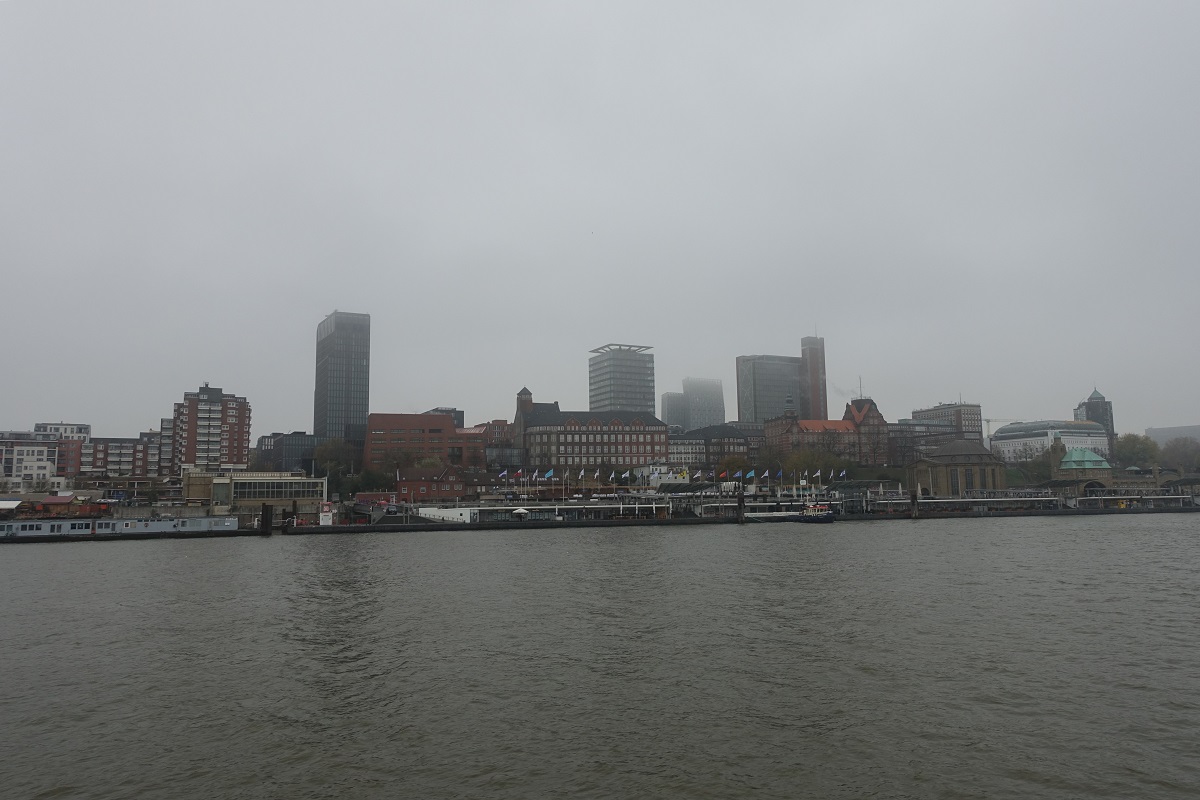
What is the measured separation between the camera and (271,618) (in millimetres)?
31500

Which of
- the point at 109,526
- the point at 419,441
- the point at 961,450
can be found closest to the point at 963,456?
the point at 961,450

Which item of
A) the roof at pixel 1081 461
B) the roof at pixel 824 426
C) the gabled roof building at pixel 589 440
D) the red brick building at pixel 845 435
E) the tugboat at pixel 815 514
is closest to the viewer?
the tugboat at pixel 815 514

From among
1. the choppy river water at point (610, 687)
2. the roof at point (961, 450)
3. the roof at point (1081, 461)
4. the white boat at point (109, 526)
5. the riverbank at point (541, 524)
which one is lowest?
the choppy river water at point (610, 687)

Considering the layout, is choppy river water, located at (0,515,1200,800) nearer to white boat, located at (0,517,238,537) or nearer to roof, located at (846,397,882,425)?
white boat, located at (0,517,238,537)

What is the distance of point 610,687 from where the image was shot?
20656mm

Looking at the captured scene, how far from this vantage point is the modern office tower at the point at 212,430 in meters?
154

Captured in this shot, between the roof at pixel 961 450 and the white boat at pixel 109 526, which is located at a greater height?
the roof at pixel 961 450

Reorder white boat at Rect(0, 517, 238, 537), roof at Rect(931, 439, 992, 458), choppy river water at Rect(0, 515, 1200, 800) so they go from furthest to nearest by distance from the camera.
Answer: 1. roof at Rect(931, 439, 992, 458)
2. white boat at Rect(0, 517, 238, 537)
3. choppy river water at Rect(0, 515, 1200, 800)

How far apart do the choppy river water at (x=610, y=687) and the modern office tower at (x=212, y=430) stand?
121 meters

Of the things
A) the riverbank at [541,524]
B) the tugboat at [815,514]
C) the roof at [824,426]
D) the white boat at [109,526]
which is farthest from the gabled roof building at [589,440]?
the white boat at [109,526]

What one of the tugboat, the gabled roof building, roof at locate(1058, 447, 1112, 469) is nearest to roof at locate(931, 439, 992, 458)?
roof at locate(1058, 447, 1112, 469)

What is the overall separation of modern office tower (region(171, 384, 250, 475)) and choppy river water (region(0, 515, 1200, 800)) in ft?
398

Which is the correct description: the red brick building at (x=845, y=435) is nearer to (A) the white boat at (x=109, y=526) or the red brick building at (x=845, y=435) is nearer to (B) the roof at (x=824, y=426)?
(B) the roof at (x=824, y=426)

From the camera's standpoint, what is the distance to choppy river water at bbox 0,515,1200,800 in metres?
15.0
